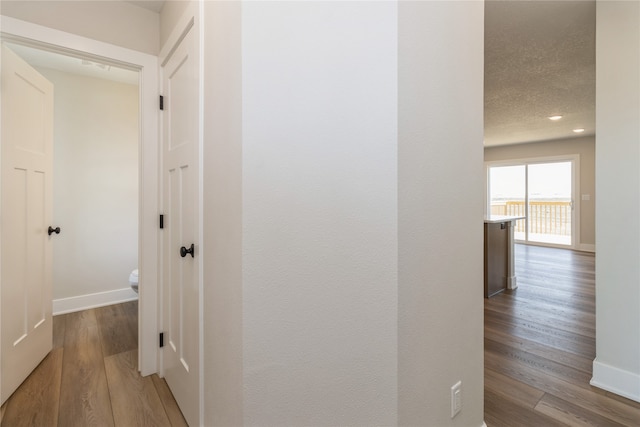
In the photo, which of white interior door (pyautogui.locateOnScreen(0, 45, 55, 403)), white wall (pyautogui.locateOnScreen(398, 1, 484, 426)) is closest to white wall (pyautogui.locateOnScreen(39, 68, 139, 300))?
white interior door (pyautogui.locateOnScreen(0, 45, 55, 403))

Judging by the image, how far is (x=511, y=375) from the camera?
1959 mm

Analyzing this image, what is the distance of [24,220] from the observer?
6.25 feet

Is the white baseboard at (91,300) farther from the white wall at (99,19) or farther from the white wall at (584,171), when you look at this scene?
the white wall at (584,171)

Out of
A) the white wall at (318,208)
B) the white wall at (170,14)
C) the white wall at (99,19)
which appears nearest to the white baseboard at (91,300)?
the white wall at (99,19)

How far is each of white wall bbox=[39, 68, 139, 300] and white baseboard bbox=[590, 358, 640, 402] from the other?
4083 mm

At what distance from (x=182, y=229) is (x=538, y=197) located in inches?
318

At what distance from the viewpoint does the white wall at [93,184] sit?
303 cm

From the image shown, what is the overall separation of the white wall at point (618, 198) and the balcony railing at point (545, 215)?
19.8ft

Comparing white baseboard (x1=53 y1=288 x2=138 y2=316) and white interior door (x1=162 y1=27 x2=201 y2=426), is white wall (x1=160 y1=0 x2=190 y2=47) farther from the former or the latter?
white baseboard (x1=53 y1=288 x2=138 y2=316)

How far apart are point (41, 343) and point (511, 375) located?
3.16 meters

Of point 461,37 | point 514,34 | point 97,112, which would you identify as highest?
point 514,34

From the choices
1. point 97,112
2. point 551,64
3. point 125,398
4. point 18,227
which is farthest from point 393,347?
point 97,112

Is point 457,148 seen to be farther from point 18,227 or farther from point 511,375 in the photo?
point 18,227

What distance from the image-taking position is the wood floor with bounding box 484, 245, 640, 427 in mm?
1610
